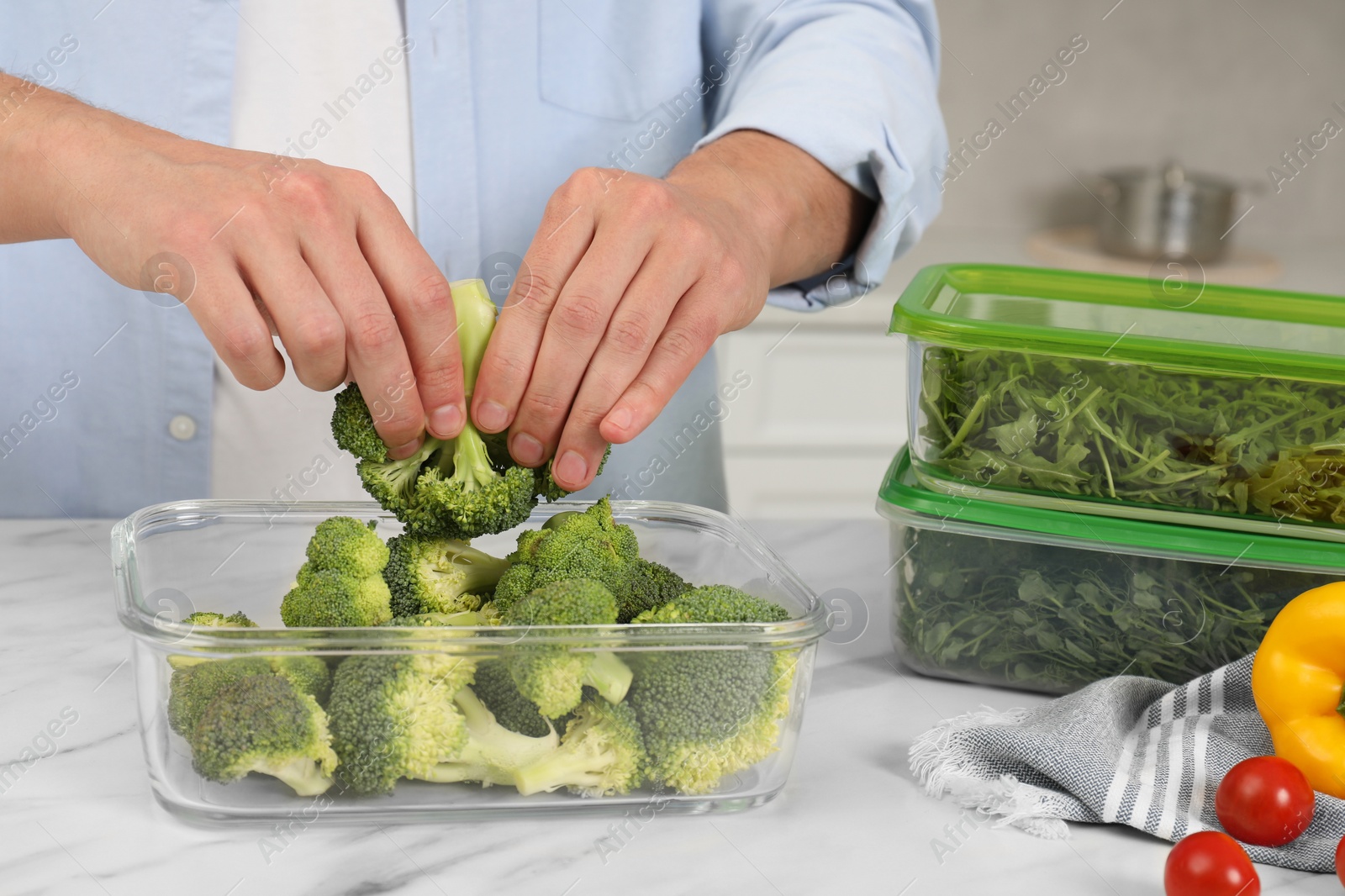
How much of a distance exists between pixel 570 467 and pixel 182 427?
68cm

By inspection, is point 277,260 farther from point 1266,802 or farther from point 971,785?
point 1266,802

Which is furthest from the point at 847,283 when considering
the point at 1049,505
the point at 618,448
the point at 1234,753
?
the point at 1234,753

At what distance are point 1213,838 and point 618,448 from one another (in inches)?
35.3

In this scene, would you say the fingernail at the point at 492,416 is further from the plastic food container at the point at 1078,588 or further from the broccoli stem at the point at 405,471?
the plastic food container at the point at 1078,588

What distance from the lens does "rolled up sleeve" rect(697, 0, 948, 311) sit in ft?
3.91

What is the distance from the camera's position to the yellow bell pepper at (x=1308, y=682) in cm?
82

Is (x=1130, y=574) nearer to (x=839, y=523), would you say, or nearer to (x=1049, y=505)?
(x=1049, y=505)

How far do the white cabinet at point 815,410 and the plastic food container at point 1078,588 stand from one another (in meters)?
1.49

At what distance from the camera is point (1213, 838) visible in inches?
26.8

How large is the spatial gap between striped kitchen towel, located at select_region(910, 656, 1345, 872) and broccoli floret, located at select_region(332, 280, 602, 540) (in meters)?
0.35

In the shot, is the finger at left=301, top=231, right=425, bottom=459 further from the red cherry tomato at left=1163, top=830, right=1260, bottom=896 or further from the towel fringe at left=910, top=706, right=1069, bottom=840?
the red cherry tomato at left=1163, top=830, right=1260, bottom=896

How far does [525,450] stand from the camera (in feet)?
2.94

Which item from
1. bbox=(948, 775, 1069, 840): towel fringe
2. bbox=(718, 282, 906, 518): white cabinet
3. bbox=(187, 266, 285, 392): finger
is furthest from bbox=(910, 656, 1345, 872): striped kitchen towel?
bbox=(718, 282, 906, 518): white cabinet

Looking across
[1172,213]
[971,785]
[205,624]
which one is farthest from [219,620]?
[1172,213]
